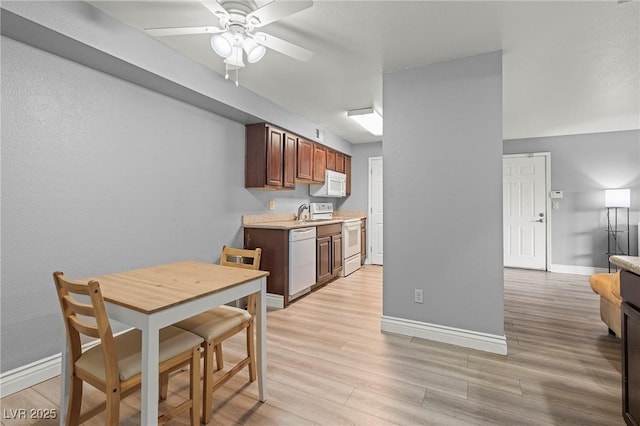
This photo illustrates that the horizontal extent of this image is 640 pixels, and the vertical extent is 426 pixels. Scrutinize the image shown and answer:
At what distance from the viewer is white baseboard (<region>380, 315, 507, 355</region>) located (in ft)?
7.88

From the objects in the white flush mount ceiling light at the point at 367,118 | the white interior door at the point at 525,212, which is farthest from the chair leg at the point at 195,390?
the white interior door at the point at 525,212

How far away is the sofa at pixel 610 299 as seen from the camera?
2.41 metres

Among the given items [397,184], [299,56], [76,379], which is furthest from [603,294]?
[76,379]

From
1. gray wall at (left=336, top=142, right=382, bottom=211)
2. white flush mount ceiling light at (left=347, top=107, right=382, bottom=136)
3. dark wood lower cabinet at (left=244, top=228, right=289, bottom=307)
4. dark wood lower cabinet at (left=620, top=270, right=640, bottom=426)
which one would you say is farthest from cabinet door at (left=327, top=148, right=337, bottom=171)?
dark wood lower cabinet at (left=620, top=270, right=640, bottom=426)

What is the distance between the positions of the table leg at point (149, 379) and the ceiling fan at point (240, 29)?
1.52m

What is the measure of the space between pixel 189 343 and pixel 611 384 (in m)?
2.57

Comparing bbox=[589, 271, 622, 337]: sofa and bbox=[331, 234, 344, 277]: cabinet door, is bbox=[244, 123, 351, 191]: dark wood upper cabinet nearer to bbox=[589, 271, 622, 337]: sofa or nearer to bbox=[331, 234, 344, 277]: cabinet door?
bbox=[331, 234, 344, 277]: cabinet door

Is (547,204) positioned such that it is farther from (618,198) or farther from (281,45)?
(281,45)

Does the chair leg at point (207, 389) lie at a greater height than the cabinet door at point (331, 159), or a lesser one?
lesser

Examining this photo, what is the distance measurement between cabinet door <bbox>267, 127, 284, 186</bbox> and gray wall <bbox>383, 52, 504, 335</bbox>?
57.6 inches

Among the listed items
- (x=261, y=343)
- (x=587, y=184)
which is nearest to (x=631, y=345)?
(x=261, y=343)

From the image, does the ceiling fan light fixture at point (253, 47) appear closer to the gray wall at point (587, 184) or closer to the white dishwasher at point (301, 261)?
the white dishwasher at point (301, 261)

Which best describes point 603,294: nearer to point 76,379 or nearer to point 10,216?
point 76,379

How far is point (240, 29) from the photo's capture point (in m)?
1.79
